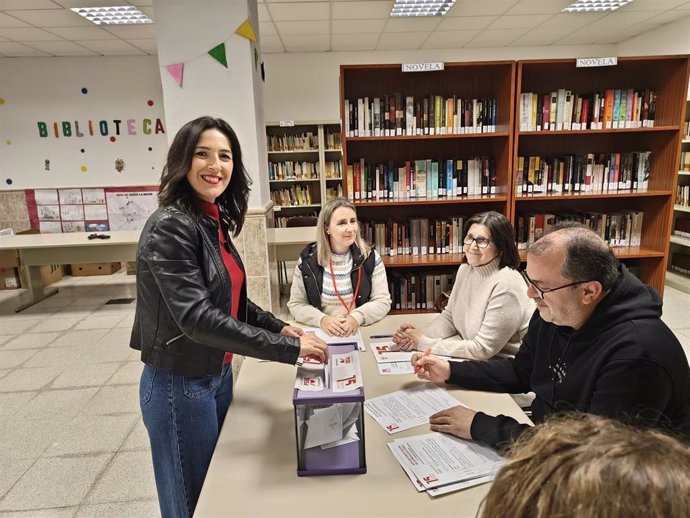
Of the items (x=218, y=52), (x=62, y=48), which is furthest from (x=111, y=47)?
(x=218, y=52)

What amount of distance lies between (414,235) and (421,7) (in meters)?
2.76

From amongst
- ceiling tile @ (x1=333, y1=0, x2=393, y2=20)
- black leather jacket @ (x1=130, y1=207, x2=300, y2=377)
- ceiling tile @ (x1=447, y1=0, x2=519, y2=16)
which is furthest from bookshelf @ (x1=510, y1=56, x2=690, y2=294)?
black leather jacket @ (x1=130, y1=207, x2=300, y2=377)

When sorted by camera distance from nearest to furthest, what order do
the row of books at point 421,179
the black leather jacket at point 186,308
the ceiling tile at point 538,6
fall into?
the black leather jacket at point 186,308
the row of books at point 421,179
the ceiling tile at point 538,6

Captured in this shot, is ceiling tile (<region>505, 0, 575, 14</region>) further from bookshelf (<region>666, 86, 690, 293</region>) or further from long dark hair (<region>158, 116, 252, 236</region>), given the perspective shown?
long dark hair (<region>158, 116, 252, 236</region>)

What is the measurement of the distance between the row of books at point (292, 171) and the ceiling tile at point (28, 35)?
2902 millimetres

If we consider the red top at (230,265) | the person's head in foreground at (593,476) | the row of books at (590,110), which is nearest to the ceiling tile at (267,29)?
the row of books at (590,110)

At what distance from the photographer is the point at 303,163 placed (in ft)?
21.3

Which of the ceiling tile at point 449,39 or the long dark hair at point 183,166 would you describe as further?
the ceiling tile at point 449,39

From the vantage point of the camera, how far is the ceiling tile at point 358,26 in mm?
5101

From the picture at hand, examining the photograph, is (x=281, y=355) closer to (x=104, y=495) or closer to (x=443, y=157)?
(x=104, y=495)

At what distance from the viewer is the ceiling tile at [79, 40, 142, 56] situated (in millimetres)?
5536

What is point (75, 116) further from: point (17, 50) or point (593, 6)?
point (593, 6)

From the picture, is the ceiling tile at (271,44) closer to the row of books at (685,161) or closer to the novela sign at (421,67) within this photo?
the novela sign at (421,67)

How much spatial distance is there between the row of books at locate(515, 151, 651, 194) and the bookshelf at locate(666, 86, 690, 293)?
6.71ft
